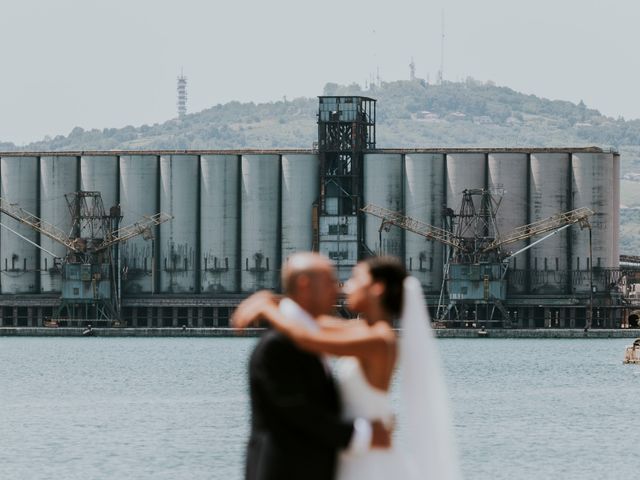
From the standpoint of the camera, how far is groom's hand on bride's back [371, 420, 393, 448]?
9.30 metres

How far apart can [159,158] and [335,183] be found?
1485cm

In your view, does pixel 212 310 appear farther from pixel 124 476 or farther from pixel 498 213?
pixel 124 476

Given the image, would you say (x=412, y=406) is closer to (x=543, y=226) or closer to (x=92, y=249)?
(x=543, y=226)

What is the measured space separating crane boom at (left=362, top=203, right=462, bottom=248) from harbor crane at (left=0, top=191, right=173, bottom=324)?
1631cm

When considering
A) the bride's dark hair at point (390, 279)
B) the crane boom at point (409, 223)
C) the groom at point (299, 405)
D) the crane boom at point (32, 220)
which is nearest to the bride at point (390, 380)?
the bride's dark hair at point (390, 279)

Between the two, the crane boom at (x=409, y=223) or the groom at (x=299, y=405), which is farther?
the crane boom at (x=409, y=223)

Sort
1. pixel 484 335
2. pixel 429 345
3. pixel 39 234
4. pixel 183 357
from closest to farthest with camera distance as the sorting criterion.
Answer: pixel 429 345, pixel 183 357, pixel 484 335, pixel 39 234

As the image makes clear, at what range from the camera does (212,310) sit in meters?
140

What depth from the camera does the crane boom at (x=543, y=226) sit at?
133125 mm

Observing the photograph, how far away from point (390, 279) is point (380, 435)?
832mm

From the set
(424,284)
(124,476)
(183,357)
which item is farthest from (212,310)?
(124,476)

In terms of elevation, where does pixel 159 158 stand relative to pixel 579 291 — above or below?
above

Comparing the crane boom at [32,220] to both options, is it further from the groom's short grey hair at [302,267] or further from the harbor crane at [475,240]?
the groom's short grey hair at [302,267]

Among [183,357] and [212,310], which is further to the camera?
[212,310]
